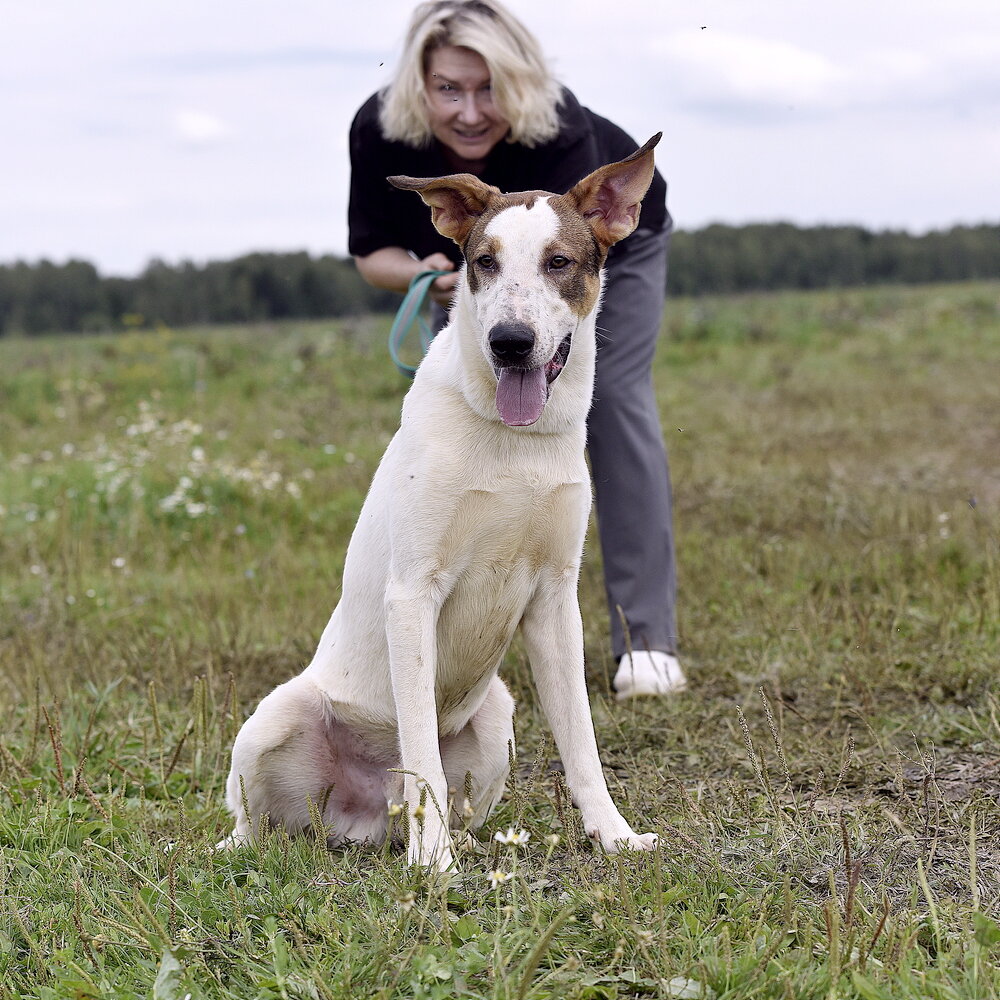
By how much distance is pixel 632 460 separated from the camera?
433cm

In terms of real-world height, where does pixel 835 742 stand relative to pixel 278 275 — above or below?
below

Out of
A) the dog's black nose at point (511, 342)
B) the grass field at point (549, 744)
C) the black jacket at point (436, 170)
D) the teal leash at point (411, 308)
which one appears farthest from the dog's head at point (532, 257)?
the black jacket at point (436, 170)

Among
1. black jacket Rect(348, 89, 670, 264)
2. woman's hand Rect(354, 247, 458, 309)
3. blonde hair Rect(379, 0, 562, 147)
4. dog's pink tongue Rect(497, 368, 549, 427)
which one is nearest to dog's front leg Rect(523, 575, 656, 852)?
dog's pink tongue Rect(497, 368, 549, 427)

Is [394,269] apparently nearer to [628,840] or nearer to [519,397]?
[519,397]

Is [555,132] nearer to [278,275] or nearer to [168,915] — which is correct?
[168,915]

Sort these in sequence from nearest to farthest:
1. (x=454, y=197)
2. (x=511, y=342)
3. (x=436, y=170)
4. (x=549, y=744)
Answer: (x=511, y=342) < (x=454, y=197) < (x=549, y=744) < (x=436, y=170)

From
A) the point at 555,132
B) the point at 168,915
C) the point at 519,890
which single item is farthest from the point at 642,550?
the point at 168,915

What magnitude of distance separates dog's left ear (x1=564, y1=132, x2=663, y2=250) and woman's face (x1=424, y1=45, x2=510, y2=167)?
3.88 ft

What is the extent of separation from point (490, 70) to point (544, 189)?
0.43 m

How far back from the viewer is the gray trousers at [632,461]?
4285mm

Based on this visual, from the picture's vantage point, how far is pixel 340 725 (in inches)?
118

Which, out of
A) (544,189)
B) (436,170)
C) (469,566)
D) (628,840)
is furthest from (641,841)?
(436,170)

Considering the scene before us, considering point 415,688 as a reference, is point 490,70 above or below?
above

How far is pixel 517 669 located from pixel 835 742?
4.21ft
